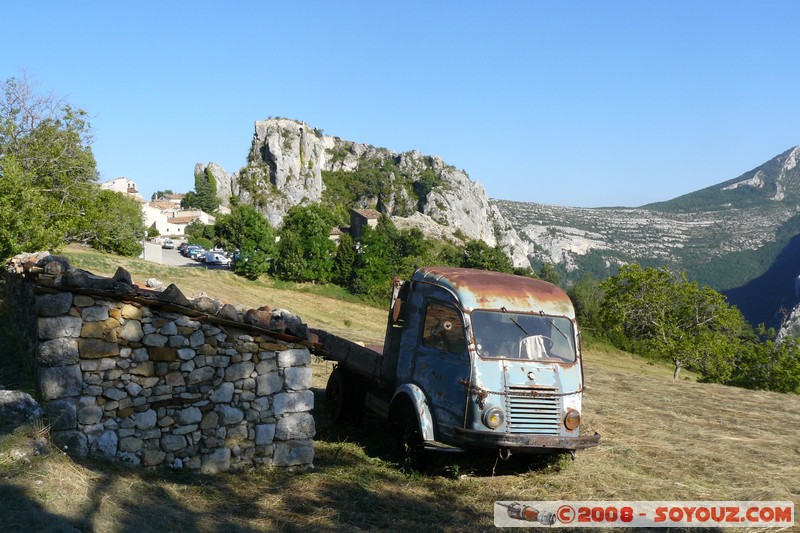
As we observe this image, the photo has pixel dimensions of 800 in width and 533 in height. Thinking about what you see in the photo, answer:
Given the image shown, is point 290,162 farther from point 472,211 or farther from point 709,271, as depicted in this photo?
point 709,271

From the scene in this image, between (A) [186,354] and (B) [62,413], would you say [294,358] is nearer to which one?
(A) [186,354]

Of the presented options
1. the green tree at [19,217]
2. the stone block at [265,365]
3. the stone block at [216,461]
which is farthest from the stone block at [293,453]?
the green tree at [19,217]

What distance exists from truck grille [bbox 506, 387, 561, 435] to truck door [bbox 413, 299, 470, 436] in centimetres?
59

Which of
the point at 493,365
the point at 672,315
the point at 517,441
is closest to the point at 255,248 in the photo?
the point at 672,315

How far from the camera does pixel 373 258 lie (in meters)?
63.2

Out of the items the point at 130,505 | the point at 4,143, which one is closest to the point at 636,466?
the point at 130,505

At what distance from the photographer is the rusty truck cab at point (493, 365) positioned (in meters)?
7.82

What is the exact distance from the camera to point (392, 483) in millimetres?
8047

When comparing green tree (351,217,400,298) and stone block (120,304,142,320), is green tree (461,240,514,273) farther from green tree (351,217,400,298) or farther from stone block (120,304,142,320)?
stone block (120,304,142,320)

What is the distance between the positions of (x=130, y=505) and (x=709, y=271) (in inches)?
5017

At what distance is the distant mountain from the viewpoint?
372 feet

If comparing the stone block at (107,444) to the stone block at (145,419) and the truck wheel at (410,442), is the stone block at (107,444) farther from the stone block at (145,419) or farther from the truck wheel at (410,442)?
the truck wheel at (410,442)

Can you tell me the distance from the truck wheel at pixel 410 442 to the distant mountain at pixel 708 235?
97.6m

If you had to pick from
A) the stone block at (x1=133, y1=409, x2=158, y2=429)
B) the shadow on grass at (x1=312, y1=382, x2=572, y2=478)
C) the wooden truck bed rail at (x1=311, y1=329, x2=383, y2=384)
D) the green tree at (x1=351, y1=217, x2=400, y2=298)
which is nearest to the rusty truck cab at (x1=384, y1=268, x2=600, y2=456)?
the shadow on grass at (x1=312, y1=382, x2=572, y2=478)
